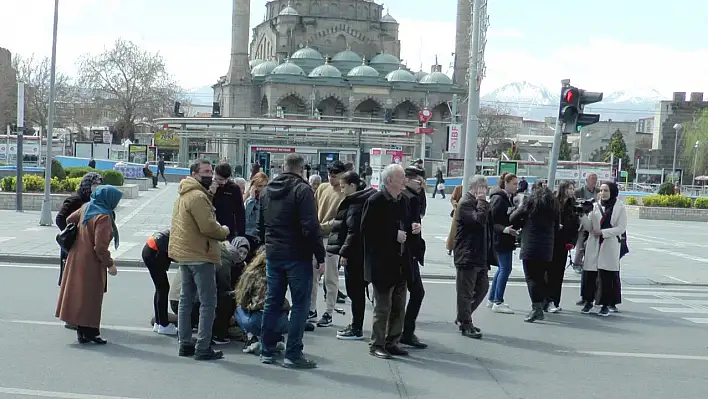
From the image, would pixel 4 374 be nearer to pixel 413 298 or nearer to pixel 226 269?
pixel 226 269

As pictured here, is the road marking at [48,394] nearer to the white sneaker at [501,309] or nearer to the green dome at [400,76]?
the white sneaker at [501,309]

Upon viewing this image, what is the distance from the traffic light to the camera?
1263 cm

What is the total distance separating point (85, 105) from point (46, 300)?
230 feet

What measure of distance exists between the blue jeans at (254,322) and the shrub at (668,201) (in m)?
28.6

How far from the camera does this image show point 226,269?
24.8 feet

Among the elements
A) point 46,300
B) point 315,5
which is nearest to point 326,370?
point 46,300

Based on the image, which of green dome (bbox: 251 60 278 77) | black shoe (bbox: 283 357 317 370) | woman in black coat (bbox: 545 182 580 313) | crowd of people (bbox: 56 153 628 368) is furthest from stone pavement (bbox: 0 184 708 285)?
green dome (bbox: 251 60 278 77)

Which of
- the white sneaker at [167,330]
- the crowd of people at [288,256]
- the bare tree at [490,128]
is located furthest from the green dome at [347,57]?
the white sneaker at [167,330]

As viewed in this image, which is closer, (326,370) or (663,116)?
(326,370)

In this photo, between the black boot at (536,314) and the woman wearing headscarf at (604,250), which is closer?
the black boot at (536,314)

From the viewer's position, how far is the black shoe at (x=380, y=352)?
7.31 metres

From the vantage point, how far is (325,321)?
29.0 feet

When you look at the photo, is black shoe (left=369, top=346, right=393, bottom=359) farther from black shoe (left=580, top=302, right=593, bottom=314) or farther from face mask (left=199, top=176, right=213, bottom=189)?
black shoe (left=580, top=302, right=593, bottom=314)

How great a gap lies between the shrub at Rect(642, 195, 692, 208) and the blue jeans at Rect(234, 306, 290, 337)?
28594 mm
